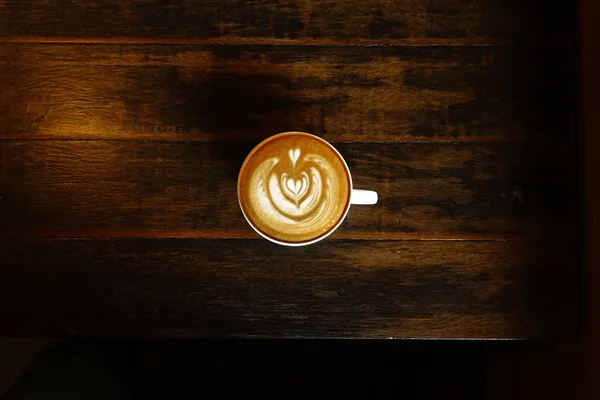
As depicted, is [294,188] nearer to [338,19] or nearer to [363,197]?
[363,197]

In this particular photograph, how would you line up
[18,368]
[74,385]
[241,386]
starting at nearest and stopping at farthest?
[74,385], [18,368], [241,386]

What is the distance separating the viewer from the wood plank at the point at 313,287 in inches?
60.9

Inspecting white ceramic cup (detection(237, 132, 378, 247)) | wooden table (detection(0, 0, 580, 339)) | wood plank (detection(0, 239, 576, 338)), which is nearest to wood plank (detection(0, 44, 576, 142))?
wooden table (detection(0, 0, 580, 339))

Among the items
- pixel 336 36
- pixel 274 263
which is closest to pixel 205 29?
pixel 336 36

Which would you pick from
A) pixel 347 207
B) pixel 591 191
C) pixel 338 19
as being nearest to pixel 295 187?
pixel 347 207

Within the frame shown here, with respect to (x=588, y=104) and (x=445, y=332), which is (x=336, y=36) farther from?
(x=445, y=332)

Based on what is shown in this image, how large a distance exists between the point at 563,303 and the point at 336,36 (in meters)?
0.97

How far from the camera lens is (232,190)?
1.54 m

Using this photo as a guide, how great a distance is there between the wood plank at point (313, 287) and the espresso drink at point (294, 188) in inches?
5.5

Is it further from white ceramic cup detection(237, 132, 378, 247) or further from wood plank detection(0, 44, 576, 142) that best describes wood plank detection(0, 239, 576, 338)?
wood plank detection(0, 44, 576, 142)

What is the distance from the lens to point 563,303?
155 cm

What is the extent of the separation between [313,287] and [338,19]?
75 cm

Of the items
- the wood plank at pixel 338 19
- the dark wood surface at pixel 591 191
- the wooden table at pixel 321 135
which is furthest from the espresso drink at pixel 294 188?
the dark wood surface at pixel 591 191

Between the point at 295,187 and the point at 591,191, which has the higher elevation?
the point at 591,191
